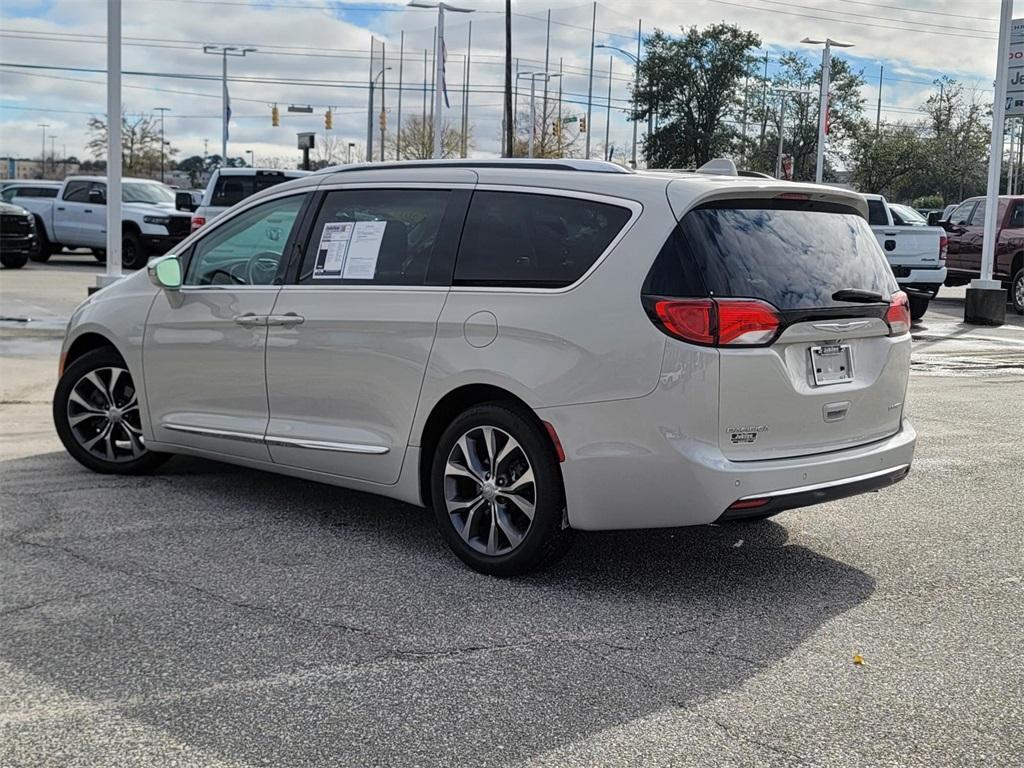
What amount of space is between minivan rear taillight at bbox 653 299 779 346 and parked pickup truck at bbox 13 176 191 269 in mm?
21385

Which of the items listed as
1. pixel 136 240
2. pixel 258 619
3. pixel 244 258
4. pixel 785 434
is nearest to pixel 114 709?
pixel 258 619

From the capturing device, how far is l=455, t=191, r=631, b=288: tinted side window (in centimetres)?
458

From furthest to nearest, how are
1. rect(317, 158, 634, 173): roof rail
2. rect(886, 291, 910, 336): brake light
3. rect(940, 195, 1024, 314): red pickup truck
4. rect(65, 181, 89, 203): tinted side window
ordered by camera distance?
rect(65, 181, 89, 203): tinted side window, rect(940, 195, 1024, 314): red pickup truck, rect(886, 291, 910, 336): brake light, rect(317, 158, 634, 173): roof rail

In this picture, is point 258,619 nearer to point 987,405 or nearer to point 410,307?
point 410,307

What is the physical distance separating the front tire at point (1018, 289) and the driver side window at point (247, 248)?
16.8 m

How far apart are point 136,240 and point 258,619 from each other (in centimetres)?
2172

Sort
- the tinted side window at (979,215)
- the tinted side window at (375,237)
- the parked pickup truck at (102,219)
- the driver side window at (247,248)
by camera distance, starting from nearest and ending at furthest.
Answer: the tinted side window at (375,237), the driver side window at (247,248), the tinted side window at (979,215), the parked pickup truck at (102,219)

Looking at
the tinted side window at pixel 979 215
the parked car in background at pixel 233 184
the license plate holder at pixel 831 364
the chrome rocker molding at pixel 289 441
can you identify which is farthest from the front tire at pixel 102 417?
the tinted side window at pixel 979 215

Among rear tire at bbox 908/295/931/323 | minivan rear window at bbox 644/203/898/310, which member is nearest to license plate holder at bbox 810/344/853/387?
minivan rear window at bbox 644/203/898/310

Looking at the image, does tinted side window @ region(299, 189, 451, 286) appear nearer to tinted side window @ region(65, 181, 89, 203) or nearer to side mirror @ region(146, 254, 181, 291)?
side mirror @ region(146, 254, 181, 291)

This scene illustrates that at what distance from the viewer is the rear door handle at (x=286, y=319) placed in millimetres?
5441

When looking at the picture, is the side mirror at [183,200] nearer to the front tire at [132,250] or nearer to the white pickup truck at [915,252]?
→ the front tire at [132,250]

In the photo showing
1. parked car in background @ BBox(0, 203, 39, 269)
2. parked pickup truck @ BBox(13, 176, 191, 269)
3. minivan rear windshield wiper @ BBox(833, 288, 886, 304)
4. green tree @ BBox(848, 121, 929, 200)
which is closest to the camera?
minivan rear windshield wiper @ BBox(833, 288, 886, 304)

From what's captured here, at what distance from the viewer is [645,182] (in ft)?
15.0
